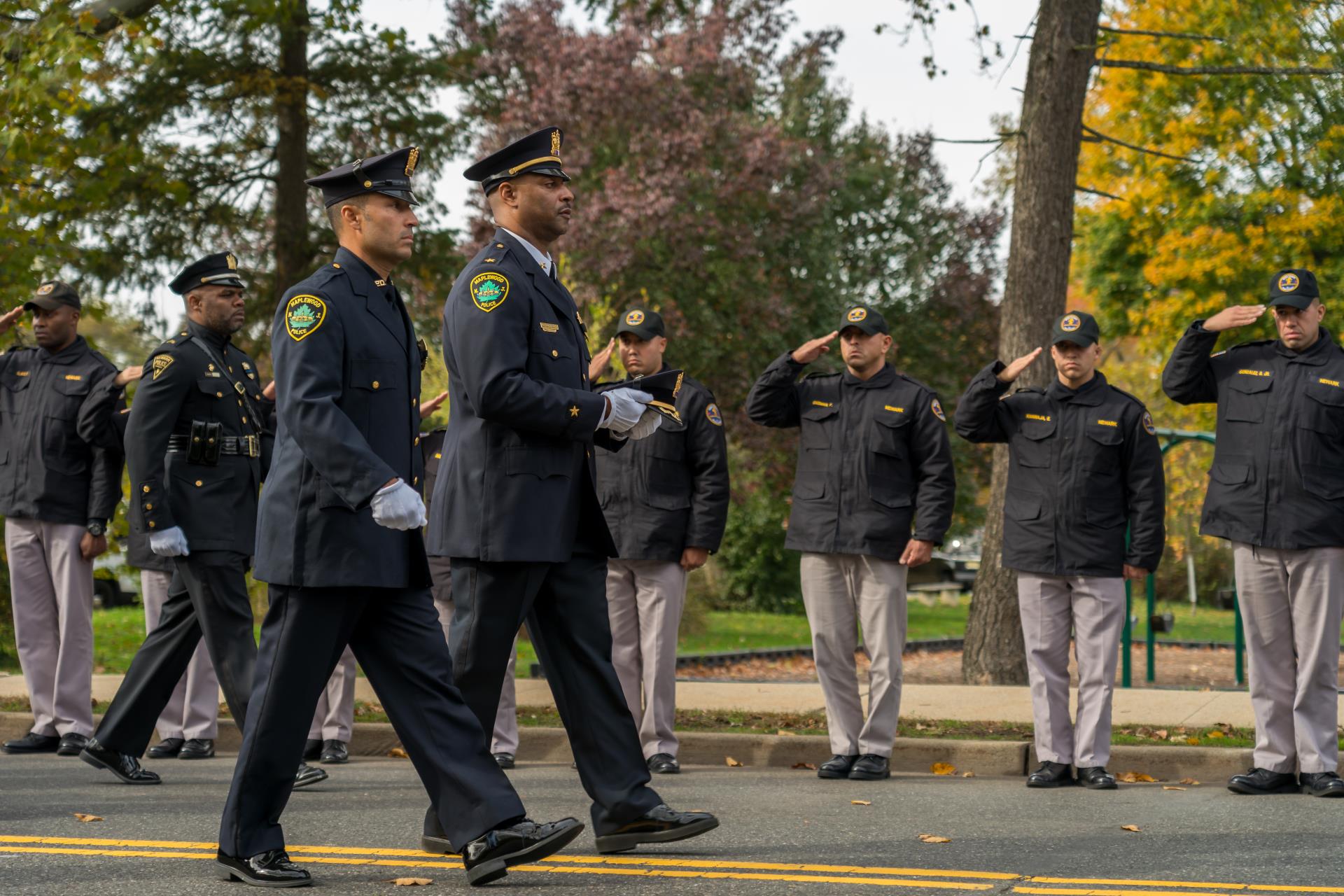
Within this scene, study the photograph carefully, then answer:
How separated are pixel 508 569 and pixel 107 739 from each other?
2752mm

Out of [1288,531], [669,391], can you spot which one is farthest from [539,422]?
[1288,531]

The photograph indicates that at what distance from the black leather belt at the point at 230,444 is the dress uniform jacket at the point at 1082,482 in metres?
3.43

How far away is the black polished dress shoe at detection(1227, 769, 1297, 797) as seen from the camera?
292 inches

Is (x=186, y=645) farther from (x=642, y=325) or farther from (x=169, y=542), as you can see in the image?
(x=642, y=325)

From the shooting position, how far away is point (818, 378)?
28.0 ft

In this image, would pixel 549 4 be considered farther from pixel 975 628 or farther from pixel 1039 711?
pixel 1039 711

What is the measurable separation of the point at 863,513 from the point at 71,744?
435cm

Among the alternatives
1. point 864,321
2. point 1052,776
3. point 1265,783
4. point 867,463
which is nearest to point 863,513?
point 867,463

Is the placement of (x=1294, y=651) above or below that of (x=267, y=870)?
above

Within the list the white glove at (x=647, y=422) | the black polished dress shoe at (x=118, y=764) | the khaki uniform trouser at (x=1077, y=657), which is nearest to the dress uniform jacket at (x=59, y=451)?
the black polished dress shoe at (x=118, y=764)

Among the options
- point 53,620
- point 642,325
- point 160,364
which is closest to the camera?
point 160,364

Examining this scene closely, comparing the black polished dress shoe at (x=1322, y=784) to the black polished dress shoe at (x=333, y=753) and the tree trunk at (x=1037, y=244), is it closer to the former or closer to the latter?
the tree trunk at (x=1037, y=244)

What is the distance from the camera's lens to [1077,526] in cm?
789

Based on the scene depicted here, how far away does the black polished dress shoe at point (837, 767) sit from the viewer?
8.02m
